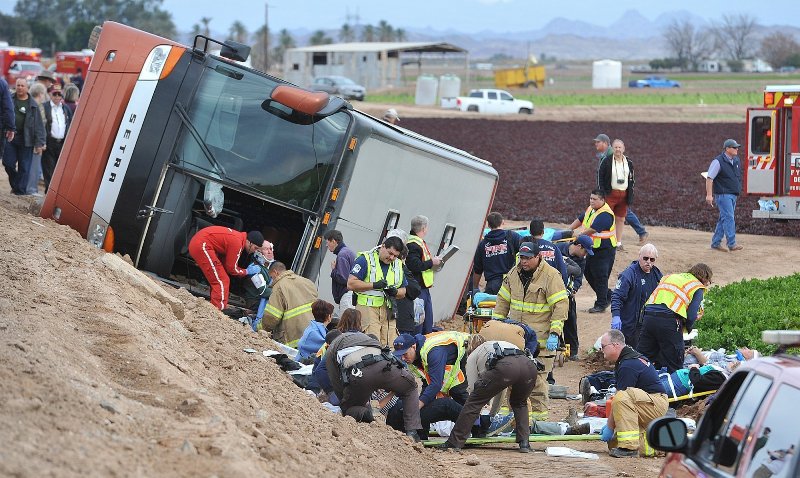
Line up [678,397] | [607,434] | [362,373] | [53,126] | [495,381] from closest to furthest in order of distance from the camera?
[362,373] → [495,381] → [607,434] → [678,397] → [53,126]

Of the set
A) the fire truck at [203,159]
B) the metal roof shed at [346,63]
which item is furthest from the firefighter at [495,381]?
the metal roof shed at [346,63]

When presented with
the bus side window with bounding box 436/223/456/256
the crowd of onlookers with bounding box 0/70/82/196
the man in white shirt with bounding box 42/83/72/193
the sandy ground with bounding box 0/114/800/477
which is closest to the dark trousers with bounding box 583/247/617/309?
the bus side window with bounding box 436/223/456/256

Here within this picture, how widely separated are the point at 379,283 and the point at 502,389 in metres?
2.84

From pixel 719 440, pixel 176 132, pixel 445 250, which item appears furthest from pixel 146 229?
pixel 719 440

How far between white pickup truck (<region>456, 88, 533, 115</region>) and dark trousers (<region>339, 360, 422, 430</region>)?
56120 mm

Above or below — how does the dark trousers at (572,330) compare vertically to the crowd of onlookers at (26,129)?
below

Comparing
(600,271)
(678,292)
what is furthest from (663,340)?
(600,271)

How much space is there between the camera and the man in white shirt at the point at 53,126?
20.4m

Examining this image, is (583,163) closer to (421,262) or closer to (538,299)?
(421,262)

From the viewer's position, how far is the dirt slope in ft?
20.9

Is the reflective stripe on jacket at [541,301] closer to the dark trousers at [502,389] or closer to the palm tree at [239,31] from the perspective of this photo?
the dark trousers at [502,389]

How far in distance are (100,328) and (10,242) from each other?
342 centimetres

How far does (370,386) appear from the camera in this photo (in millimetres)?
10398

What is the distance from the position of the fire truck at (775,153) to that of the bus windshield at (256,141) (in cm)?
1065
